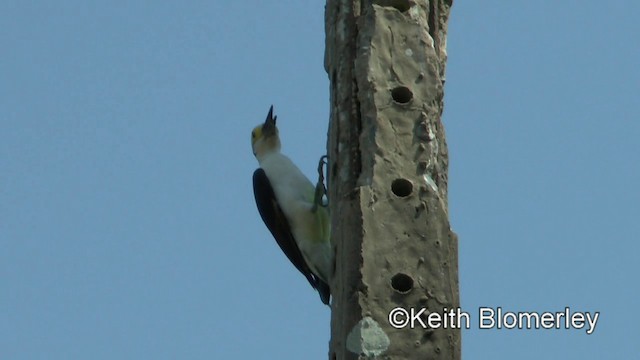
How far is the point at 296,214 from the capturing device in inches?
364

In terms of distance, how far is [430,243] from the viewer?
7.16m

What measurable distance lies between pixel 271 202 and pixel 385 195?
7.48 feet

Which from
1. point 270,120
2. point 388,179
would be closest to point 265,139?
point 270,120

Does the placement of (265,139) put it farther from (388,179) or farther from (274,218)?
(388,179)

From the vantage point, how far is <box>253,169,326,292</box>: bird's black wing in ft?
30.1

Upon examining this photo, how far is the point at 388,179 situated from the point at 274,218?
2228 millimetres

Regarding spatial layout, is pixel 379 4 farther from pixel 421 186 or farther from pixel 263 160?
pixel 263 160

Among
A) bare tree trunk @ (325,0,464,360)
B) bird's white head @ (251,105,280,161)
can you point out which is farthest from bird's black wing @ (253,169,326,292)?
bare tree trunk @ (325,0,464,360)

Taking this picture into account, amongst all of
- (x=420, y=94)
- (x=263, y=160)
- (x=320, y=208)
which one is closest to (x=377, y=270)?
(x=420, y=94)

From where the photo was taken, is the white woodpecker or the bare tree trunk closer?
the bare tree trunk

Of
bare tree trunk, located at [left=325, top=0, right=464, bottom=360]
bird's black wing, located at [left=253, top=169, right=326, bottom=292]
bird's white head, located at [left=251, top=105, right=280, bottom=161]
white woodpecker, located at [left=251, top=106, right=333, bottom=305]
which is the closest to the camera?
bare tree trunk, located at [left=325, top=0, right=464, bottom=360]

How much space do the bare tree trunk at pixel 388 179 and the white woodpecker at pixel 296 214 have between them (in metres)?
1.25

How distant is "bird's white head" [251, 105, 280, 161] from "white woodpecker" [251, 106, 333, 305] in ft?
0.77

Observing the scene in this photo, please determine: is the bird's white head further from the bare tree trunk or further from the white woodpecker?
the bare tree trunk
